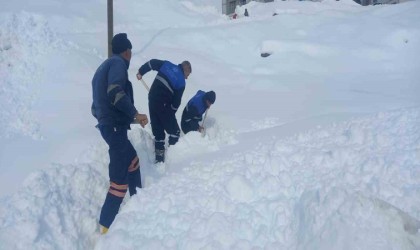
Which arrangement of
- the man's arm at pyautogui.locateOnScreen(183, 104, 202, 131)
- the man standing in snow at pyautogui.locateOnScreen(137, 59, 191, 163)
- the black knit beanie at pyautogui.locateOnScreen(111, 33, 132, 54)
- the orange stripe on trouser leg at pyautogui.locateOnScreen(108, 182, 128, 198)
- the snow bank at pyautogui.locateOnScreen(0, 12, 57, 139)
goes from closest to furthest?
the orange stripe on trouser leg at pyautogui.locateOnScreen(108, 182, 128, 198) → the black knit beanie at pyautogui.locateOnScreen(111, 33, 132, 54) → the man standing in snow at pyautogui.locateOnScreen(137, 59, 191, 163) → the man's arm at pyautogui.locateOnScreen(183, 104, 202, 131) → the snow bank at pyautogui.locateOnScreen(0, 12, 57, 139)

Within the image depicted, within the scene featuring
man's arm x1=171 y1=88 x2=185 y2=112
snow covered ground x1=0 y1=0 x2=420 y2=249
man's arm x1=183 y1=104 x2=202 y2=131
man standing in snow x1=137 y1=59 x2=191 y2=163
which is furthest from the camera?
man's arm x1=183 y1=104 x2=202 y2=131

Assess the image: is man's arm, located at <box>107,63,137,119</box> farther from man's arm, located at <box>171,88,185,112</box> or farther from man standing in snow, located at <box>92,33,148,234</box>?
man's arm, located at <box>171,88,185,112</box>

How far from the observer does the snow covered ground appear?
139 inches

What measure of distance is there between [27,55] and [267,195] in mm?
6508

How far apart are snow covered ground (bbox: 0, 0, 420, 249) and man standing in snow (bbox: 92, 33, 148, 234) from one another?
0.16 metres

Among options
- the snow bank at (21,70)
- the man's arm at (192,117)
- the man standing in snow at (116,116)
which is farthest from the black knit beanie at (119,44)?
the snow bank at (21,70)

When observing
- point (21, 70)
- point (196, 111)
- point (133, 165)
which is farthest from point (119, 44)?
point (21, 70)

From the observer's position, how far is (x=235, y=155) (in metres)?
4.90

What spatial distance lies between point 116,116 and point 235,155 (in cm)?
145

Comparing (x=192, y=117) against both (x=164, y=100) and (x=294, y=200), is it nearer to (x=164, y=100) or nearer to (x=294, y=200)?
(x=164, y=100)

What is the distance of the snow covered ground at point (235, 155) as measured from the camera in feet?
11.6

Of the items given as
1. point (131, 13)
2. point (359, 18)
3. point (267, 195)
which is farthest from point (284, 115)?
point (131, 13)

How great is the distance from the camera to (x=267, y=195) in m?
3.97

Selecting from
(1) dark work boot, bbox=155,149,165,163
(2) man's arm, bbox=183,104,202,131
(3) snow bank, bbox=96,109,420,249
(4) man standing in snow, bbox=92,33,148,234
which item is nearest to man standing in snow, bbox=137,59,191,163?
(1) dark work boot, bbox=155,149,165,163
